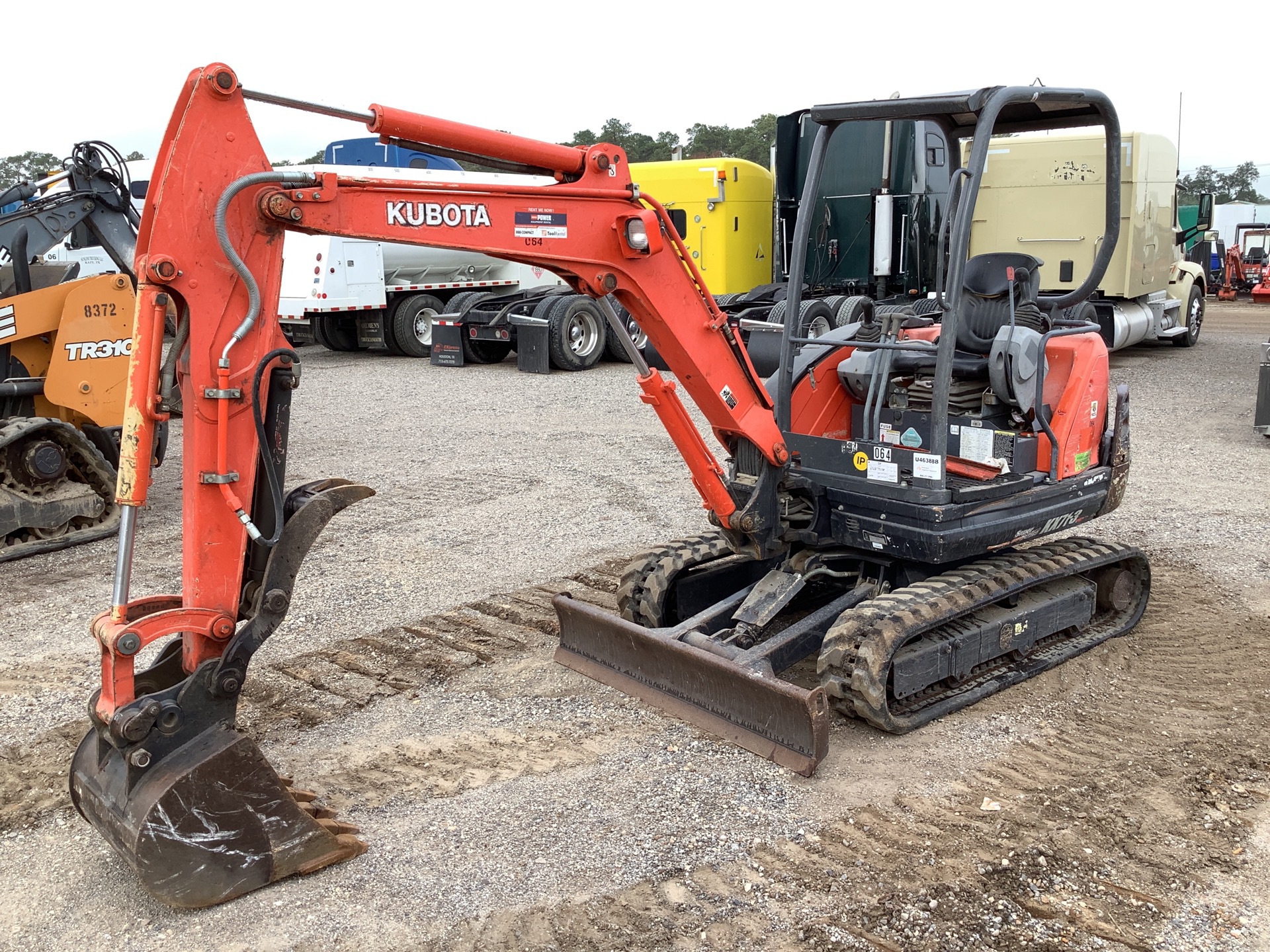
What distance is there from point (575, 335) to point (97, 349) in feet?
27.2

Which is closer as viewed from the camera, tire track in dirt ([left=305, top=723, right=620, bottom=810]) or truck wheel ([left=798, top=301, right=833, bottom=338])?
tire track in dirt ([left=305, top=723, right=620, bottom=810])

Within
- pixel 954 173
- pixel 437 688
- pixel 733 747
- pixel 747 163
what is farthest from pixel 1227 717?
pixel 747 163

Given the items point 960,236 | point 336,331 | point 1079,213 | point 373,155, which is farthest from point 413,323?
point 960,236

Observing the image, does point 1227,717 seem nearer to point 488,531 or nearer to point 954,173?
point 954,173

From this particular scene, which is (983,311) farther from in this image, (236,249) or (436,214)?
(236,249)

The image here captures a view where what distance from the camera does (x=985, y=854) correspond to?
12.6 ft

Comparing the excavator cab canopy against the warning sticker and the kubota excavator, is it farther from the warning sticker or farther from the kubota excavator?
the warning sticker

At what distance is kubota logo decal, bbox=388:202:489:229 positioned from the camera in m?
3.94

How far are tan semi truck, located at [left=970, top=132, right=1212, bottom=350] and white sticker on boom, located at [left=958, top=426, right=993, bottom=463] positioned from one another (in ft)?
32.0

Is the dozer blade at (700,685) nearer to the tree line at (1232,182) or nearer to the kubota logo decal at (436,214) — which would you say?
the kubota logo decal at (436,214)

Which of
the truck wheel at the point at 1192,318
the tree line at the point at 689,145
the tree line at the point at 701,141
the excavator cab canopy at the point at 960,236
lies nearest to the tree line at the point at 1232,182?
the tree line at the point at 689,145

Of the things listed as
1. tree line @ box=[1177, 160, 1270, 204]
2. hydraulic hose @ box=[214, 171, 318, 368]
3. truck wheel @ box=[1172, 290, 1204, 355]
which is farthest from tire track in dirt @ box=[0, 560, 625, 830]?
tree line @ box=[1177, 160, 1270, 204]

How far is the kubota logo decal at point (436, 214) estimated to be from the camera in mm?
3941

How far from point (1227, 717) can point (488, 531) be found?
466 centimetres
